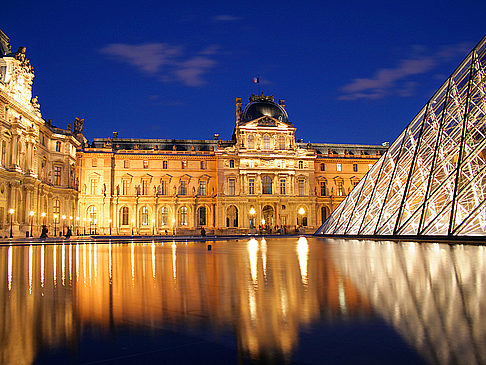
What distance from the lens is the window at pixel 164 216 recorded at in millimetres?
60250

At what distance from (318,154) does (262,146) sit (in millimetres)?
10994

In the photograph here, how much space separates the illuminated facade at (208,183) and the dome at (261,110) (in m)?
0.03

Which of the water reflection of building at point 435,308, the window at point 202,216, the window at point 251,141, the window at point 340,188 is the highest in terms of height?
the window at point 251,141

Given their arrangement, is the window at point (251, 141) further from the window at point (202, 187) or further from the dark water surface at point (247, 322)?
the dark water surface at point (247, 322)

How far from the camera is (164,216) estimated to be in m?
60.7

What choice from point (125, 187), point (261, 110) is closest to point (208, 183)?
point (125, 187)

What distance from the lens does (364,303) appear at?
3.89m

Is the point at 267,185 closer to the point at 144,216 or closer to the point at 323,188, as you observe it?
the point at 323,188

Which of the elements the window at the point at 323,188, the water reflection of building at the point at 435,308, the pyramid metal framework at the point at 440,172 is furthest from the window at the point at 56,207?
the water reflection of building at the point at 435,308

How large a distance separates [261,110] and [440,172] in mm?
42300

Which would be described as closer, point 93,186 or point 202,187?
point 93,186

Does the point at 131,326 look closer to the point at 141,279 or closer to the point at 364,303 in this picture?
the point at 364,303

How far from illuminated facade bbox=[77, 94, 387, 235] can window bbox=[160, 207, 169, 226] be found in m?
0.14

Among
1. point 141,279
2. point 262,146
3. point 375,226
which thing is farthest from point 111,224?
point 141,279
